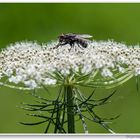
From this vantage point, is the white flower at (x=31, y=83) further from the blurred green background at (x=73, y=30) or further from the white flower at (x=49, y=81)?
the blurred green background at (x=73, y=30)

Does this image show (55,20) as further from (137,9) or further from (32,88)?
(32,88)

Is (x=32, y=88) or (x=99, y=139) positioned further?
(x=99, y=139)

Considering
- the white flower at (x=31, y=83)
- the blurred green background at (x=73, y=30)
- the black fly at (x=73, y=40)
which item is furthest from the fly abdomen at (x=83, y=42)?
the white flower at (x=31, y=83)

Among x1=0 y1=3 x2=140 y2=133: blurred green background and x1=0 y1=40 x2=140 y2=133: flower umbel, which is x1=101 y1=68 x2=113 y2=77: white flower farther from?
x1=0 y1=3 x2=140 y2=133: blurred green background

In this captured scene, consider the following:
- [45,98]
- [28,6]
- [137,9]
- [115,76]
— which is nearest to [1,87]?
[45,98]

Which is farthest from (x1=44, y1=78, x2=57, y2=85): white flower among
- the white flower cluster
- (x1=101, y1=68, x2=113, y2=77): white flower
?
(x1=101, y1=68, x2=113, y2=77): white flower
